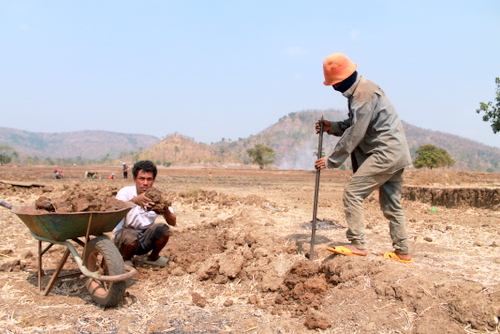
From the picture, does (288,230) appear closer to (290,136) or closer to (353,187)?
(353,187)

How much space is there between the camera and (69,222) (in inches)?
125

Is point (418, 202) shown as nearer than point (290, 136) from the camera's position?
Yes

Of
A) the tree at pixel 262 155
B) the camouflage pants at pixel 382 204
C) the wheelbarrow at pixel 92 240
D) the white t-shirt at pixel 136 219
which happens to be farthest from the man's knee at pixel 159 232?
the tree at pixel 262 155

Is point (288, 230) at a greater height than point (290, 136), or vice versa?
point (290, 136)

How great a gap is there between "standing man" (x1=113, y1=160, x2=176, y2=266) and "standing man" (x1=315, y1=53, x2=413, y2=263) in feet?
6.50

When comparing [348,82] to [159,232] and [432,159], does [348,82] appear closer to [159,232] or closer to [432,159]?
[159,232]

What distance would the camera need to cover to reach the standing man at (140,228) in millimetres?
4289

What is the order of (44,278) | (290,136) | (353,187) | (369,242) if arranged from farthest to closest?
1. (290,136)
2. (369,242)
3. (44,278)
4. (353,187)

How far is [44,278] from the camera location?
13.2ft

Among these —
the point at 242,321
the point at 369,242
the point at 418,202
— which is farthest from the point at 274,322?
the point at 418,202

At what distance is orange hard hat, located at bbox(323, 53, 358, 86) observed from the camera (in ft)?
11.9

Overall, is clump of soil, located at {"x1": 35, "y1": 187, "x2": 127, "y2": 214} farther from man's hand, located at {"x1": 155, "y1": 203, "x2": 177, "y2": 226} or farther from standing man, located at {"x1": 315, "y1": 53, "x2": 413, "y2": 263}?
standing man, located at {"x1": 315, "y1": 53, "x2": 413, "y2": 263}

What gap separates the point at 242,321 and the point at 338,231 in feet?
9.82

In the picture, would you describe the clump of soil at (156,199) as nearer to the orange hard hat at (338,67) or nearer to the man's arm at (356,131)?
the man's arm at (356,131)
